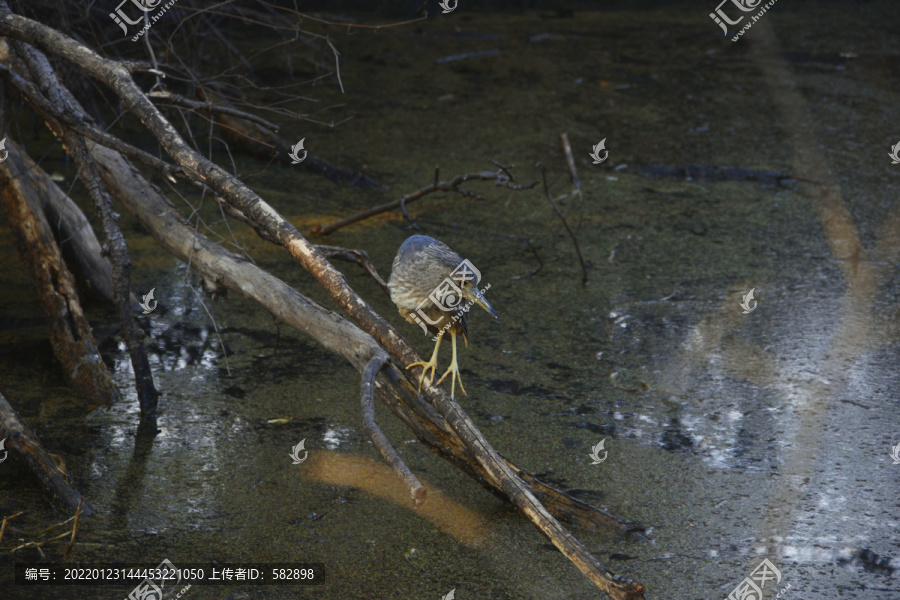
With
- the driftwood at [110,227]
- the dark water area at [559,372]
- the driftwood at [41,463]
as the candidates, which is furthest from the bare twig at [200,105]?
A: the driftwood at [41,463]

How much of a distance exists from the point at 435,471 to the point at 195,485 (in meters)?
0.63

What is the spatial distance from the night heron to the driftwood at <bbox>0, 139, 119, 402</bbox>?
1.10m

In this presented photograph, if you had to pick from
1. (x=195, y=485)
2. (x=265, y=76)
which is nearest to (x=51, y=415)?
(x=195, y=485)

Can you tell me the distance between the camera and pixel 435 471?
7.14 feet

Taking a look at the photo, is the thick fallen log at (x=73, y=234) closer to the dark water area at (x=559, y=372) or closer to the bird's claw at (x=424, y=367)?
the dark water area at (x=559, y=372)

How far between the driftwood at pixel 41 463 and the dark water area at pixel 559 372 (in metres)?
0.05

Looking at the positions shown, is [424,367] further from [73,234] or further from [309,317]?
[73,234]

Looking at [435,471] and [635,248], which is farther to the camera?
[635,248]

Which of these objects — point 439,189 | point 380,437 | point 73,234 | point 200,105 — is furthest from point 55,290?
point 380,437

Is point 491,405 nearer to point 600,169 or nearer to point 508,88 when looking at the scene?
point 600,169

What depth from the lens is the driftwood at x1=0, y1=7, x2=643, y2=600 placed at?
1418 mm

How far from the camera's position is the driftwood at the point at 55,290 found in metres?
2.41

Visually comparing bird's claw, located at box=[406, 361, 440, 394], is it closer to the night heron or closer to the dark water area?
the night heron

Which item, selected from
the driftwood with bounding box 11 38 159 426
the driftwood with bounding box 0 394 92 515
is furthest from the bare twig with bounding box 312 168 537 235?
the driftwood with bounding box 0 394 92 515
